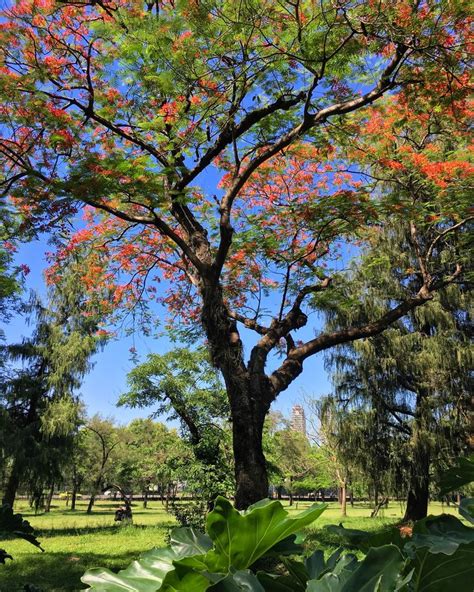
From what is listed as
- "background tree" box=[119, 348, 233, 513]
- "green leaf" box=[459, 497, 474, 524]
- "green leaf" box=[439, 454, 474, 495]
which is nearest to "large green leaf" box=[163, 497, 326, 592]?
"green leaf" box=[459, 497, 474, 524]

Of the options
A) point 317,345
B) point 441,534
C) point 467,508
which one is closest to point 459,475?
point 467,508

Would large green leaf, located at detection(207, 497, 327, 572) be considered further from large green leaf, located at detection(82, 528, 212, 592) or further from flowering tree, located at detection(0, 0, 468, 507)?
flowering tree, located at detection(0, 0, 468, 507)

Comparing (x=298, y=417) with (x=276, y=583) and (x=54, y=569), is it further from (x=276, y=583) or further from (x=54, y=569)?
(x=276, y=583)

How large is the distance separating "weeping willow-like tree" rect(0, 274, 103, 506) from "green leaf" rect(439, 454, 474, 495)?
1355 centimetres

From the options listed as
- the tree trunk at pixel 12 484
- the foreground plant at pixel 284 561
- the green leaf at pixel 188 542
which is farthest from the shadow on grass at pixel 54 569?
the tree trunk at pixel 12 484

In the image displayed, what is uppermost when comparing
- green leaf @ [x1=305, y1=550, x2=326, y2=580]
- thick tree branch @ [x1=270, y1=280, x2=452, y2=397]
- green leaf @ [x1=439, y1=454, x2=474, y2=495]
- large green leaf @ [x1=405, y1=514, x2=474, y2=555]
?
thick tree branch @ [x1=270, y1=280, x2=452, y2=397]

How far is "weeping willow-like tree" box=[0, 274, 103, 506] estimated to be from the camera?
47.2 feet

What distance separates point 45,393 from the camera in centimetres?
1566

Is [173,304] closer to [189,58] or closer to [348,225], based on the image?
[348,225]

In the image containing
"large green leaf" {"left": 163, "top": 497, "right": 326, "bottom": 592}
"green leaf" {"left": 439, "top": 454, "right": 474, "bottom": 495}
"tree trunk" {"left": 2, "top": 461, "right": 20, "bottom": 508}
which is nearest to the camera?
"large green leaf" {"left": 163, "top": 497, "right": 326, "bottom": 592}

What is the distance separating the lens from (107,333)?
8.56 meters

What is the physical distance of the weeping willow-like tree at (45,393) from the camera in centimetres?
1439

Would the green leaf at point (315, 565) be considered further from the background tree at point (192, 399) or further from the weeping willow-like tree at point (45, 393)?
the weeping willow-like tree at point (45, 393)

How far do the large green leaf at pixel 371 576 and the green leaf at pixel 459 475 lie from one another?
70cm
